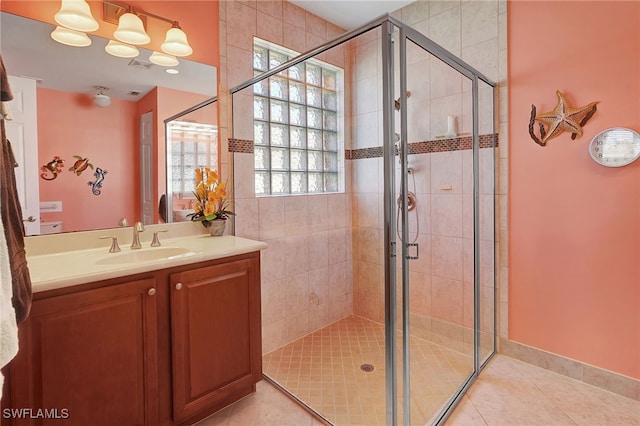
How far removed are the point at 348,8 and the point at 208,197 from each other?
1899mm

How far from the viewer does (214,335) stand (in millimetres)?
1651

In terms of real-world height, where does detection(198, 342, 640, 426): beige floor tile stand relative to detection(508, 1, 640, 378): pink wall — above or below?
below

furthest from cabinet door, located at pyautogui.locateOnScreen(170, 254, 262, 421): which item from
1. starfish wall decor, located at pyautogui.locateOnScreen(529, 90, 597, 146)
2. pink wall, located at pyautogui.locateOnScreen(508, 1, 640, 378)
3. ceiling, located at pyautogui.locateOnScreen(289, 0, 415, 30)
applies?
ceiling, located at pyautogui.locateOnScreen(289, 0, 415, 30)

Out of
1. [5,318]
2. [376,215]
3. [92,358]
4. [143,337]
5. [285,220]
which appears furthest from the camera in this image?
[285,220]

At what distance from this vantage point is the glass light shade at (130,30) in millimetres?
1736

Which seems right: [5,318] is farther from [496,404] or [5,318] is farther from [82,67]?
[496,404]

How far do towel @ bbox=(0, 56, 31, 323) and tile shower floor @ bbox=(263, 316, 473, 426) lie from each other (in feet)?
4.78

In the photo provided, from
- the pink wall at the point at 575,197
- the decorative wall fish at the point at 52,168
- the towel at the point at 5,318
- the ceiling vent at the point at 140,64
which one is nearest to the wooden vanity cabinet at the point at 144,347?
the towel at the point at 5,318

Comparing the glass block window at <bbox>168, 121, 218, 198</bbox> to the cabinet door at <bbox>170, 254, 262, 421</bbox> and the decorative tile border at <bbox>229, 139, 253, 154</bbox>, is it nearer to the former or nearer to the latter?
the decorative tile border at <bbox>229, 139, 253, 154</bbox>

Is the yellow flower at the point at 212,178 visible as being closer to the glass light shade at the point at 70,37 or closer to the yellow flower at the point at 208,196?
the yellow flower at the point at 208,196

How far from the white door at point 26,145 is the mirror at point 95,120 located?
2 cm

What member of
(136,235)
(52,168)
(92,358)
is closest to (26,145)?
(52,168)

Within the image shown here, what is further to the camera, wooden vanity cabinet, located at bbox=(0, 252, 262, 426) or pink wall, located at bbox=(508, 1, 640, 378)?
pink wall, located at bbox=(508, 1, 640, 378)

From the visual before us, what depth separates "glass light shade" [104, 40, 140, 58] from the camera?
1762 millimetres
